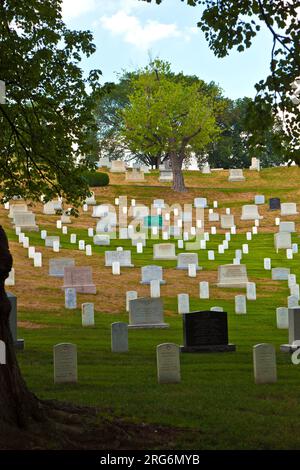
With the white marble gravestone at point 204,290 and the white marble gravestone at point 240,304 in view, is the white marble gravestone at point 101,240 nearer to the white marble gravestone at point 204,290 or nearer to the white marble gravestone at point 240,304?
the white marble gravestone at point 204,290

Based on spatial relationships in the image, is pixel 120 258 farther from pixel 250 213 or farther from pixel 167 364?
pixel 167 364

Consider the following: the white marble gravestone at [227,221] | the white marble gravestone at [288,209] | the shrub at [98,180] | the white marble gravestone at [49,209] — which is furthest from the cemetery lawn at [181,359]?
the shrub at [98,180]

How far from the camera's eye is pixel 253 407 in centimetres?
1173

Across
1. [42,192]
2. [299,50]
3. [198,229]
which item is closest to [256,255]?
[198,229]

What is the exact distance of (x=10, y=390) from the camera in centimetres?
945

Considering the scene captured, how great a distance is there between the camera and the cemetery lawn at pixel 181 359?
10.4m

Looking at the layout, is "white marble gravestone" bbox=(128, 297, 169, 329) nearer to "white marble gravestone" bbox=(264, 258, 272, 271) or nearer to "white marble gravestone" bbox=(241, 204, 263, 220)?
"white marble gravestone" bbox=(264, 258, 272, 271)

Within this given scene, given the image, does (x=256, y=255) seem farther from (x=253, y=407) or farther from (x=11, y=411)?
(x=11, y=411)

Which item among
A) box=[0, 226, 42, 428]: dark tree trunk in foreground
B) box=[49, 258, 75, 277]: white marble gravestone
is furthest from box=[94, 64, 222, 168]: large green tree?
box=[0, 226, 42, 428]: dark tree trunk in foreground

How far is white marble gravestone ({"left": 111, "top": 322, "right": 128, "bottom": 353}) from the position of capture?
16.9m

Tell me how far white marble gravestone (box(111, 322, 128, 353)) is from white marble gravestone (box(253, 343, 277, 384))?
4.03 metres

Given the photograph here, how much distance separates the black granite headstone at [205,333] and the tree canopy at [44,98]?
553 centimetres

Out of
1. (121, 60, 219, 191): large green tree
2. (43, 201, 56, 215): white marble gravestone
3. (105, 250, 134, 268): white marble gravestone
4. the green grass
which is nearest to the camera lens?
the green grass
